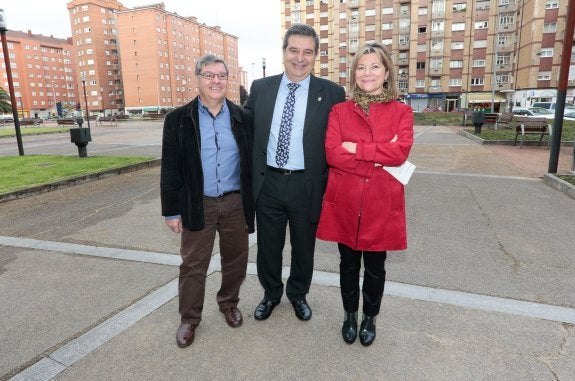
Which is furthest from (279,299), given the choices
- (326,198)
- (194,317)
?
(326,198)

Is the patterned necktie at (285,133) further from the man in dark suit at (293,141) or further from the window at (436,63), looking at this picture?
the window at (436,63)

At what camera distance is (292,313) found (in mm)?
3156

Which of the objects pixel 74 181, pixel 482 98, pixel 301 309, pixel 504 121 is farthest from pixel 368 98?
pixel 482 98

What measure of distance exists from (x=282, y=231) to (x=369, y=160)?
976 mm

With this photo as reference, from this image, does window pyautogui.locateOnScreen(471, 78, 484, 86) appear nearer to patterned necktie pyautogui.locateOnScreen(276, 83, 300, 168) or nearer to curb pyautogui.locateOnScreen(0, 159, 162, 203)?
curb pyautogui.locateOnScreen(0, 159, 162, 203)

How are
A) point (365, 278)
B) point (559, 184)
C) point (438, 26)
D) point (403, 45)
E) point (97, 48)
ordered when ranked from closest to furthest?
point (365, 278)
point (559, 184)
point (438, 26)
point (403, 45)
point (97, 48)

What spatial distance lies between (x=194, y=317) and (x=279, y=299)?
0.71m

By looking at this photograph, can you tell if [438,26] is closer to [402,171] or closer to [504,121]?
[504,121]

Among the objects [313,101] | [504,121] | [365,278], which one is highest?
[313,101]

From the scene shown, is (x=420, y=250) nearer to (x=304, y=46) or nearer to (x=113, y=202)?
(x=304, y=46)

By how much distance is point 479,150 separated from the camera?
13.2 m

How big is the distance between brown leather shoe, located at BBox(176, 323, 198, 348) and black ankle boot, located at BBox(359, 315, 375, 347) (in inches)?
46.1

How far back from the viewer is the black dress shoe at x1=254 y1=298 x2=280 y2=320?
306 centimetres

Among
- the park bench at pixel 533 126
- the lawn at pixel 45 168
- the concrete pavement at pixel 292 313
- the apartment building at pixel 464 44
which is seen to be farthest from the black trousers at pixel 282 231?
the apartment building at pixel 464 44
